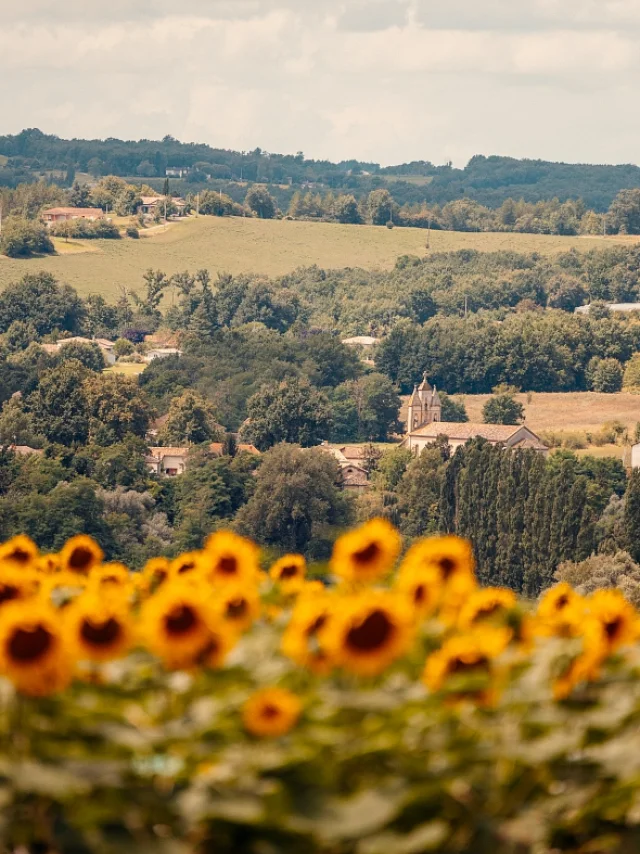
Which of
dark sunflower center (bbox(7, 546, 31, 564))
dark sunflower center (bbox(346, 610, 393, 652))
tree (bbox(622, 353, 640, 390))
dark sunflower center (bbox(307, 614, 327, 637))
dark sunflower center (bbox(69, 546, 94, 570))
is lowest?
tree (bbox(622, 353, 640, 390))

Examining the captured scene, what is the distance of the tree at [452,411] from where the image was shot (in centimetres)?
13212

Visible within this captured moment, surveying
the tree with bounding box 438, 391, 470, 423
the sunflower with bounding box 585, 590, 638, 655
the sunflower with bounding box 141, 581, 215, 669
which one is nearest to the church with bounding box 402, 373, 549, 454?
the tree with bounding box 438, 391, 470, 423

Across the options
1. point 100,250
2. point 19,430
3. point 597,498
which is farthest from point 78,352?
point 597,498

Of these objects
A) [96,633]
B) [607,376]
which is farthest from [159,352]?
[96,633]

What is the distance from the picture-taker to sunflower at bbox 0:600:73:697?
3.78 m

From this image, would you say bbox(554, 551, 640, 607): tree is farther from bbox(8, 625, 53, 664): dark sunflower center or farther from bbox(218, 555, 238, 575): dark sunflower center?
bbox(8, 625, 53, 664): dark sunflower center

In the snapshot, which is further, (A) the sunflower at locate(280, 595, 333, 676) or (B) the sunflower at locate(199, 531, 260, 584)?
(B) the sunflower at locate(199, 531, 260, 584)

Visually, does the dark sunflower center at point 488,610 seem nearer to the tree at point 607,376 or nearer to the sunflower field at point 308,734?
the sunflower field at point 308,734

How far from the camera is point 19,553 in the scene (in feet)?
18.4

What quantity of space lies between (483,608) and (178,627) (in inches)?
40.9

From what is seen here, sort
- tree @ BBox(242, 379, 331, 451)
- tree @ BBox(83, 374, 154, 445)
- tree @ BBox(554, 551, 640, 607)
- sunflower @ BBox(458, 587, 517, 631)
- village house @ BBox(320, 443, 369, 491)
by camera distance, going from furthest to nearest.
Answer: tree @ BBox(242, 379, 331, 451)
tree @ BBox(83, 374, 154, 445)
village house @ BBox(320, 443, 369, 491)
tree @ BBox(554, 551, 640, 607)
sunflower @ BBox(458, 587, 517, 631)

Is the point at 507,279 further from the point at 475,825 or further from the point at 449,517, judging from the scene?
the point at 475,825

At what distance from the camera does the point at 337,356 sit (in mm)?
147125

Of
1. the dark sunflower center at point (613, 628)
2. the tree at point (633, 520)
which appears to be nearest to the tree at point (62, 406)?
the tree at point (633, 520)
